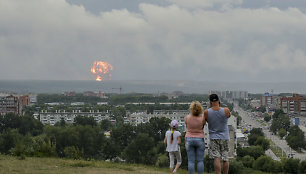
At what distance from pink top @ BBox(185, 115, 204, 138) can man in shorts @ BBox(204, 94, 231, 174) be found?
0.12 metres

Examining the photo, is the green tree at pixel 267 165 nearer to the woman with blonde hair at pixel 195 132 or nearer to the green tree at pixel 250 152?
the green tree at pixel 250 152

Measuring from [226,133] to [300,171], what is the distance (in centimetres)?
1952

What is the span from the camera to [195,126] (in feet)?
19.2

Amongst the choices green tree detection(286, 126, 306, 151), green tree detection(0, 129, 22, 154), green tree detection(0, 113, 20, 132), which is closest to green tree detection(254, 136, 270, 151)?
green tree detection(286, 126, 306, 151)

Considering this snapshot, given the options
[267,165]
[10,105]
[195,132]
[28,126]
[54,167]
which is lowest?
[267,165]

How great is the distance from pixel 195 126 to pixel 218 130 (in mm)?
338

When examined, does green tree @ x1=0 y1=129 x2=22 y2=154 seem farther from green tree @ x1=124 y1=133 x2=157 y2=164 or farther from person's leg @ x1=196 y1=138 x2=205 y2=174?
person's leg @ x1=196 y1=138 x2=205 y2=174

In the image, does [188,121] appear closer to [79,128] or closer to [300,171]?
[300,171]

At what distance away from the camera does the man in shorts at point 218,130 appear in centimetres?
584

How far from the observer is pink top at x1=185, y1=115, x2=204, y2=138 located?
229 inches

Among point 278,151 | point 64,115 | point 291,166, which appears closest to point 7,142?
point 291,166

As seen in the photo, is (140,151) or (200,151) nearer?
(200,151)

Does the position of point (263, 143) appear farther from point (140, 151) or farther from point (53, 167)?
point (53, 167)

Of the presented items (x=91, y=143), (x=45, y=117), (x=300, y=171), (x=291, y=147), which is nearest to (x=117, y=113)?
(x=45, y=117)
